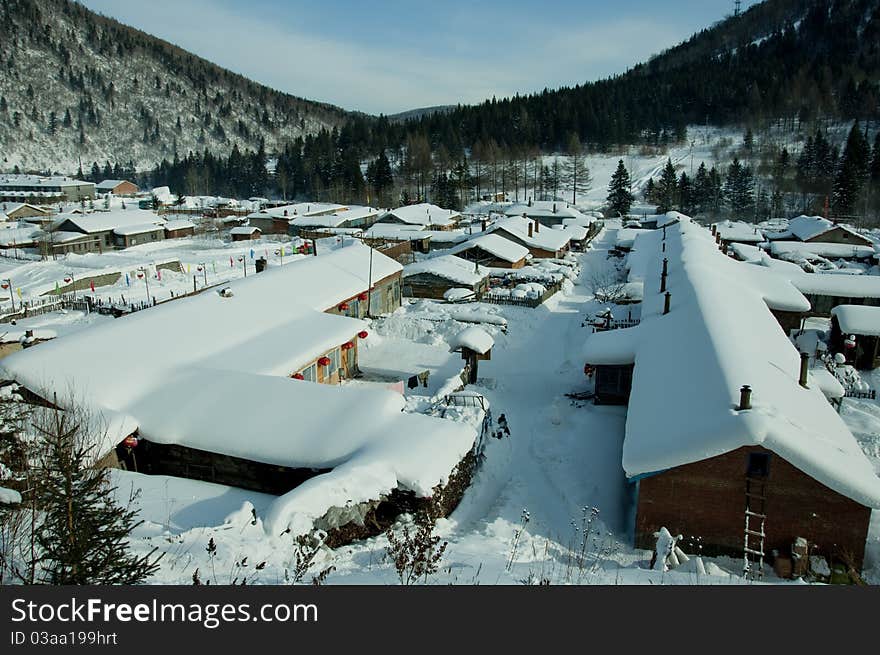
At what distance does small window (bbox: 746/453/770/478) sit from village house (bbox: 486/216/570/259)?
39.2m

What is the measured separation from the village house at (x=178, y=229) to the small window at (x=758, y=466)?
62.8 m

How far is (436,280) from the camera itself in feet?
118

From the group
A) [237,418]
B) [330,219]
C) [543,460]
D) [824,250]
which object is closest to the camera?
[237,418]

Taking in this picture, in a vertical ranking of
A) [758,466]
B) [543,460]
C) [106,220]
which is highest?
[106,220]

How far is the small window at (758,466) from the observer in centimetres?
1166

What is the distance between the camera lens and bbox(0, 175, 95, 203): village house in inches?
3799

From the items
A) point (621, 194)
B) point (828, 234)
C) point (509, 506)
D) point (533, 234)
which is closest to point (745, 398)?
point (509, 506)

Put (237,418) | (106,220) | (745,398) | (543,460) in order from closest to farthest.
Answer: (745,398) → (237,418) → (543,460) → (106,220)

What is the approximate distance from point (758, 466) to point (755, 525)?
49.1 inches

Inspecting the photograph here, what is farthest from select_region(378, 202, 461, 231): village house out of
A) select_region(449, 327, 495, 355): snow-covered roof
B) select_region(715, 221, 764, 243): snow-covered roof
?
select_region(449, 327, 495, 355): snow-covered roof

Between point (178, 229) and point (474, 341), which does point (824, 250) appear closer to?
point (474, 341)

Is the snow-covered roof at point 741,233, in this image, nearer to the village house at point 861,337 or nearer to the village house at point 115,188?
the village house at point 861,337

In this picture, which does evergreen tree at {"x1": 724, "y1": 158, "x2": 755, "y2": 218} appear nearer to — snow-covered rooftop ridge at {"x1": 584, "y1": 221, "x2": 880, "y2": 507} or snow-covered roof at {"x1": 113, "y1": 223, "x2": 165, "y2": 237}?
snow-covered rooftop ridge at {"x1": 584, "y1": 221, "x2": 880, "y2": 507}
